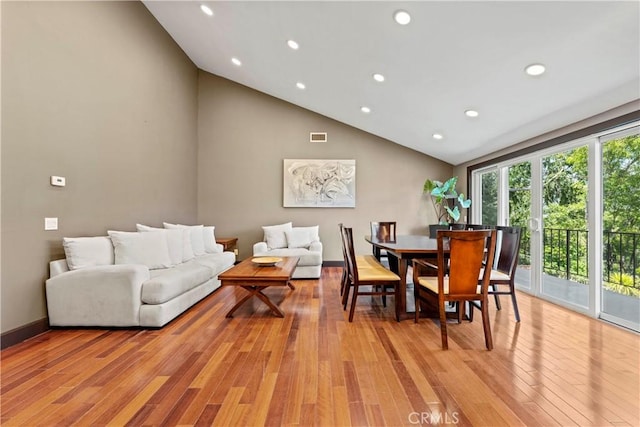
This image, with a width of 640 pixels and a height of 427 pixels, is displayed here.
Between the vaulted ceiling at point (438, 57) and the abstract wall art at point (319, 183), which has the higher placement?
the vaulted ceiling at point (438, 57)

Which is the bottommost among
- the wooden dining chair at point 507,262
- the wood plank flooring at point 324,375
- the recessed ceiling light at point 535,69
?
the wood plank flooring at point 324,375

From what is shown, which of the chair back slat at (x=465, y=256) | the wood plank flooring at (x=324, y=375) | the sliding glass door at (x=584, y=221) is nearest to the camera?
the wood plank flooring at (x=324, y=375)

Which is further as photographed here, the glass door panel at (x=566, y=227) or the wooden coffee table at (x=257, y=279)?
the glass door panel at (x=566, y=227)

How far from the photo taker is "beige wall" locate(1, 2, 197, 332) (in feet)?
8.07

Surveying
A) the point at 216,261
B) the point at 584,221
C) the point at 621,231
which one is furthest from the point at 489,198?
the point at 216,261

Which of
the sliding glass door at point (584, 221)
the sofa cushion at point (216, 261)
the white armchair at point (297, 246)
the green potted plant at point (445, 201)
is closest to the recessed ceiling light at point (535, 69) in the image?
the sliding glass door at point (584, 221)

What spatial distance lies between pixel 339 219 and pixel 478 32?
4081 mm

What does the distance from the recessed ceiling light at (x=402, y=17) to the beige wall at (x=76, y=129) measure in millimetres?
3330

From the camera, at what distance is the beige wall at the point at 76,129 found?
8.07ft

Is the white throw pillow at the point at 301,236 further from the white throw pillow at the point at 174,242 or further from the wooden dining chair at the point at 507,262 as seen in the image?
the wooden dining chair at the point at 507,262

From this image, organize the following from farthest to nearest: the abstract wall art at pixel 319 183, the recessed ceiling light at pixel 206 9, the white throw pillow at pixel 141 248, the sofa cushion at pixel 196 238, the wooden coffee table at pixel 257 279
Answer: the abstract wall art at pixel 319 183 < the sofa cushion at pixel 196 238 < the recessed ceiling light at pixel 206 9 < the white throw pillow at pixel 141 248 < the wooden coffee table at pixel 257 279

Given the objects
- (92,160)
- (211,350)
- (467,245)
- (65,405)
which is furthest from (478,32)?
(92,160)

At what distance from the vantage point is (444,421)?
149 cm

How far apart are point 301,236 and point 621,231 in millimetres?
4335
